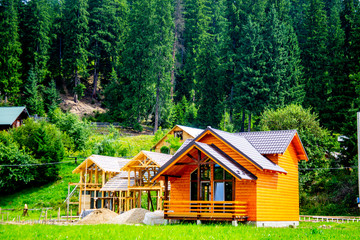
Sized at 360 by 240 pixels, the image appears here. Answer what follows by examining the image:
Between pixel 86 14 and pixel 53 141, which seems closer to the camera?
pixel 53 141

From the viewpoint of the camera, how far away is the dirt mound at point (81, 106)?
77.7 meters

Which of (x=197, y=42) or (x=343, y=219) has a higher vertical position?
(x=197, y=42)

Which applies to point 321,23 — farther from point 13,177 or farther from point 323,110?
point 13,177

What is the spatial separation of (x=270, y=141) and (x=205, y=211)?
6449 millimetres

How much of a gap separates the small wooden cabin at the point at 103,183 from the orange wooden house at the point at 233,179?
9953 millimetres

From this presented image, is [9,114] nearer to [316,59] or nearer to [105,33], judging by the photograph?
[105,33]

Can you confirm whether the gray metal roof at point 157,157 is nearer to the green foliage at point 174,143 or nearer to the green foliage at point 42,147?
the green foliage at point 174,143

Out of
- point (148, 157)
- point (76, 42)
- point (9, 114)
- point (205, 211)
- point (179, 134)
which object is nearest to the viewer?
point (205, 211)

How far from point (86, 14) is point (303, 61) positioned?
40195 mm

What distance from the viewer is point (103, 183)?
39219 millimetres

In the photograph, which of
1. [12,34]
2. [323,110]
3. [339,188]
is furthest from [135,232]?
[12,34]

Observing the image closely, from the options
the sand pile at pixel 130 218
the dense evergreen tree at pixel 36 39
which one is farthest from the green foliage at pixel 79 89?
the sand pile at pixel 130 218

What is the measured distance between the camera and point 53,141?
5081 cm

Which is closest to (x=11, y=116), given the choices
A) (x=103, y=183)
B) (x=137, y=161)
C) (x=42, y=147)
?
(x=42, y=147)
